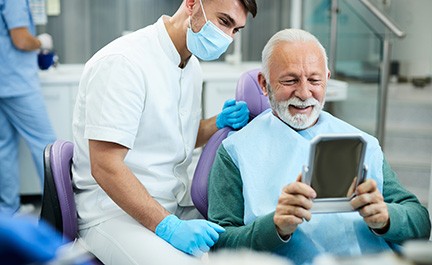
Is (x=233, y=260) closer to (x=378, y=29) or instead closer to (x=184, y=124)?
(x=184, y=124)

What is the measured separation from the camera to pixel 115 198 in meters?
1.62

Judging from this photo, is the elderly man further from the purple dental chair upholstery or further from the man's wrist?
the purple dental chair upholstery

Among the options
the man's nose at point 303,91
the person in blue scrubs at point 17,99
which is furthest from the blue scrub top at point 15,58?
the man's nose at point 303,91

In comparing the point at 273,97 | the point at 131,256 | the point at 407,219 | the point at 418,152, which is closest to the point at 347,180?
the point at 407,219

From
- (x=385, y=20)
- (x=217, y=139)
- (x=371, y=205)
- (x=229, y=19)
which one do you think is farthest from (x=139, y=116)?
(x=385, y=20)

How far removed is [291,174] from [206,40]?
499 millimetres

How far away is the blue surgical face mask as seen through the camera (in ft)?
5.89

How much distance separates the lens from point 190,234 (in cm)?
154

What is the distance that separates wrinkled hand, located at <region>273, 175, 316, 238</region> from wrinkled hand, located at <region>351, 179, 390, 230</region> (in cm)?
10

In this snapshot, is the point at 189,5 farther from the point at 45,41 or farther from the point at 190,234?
the point at 45,41

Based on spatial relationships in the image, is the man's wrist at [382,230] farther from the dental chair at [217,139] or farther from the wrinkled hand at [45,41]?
the wrinkled hand at [45,41]

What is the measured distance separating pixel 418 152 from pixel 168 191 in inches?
102

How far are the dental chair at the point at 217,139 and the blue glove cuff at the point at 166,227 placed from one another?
0.20 m

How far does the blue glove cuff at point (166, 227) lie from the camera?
1586 millimetres
